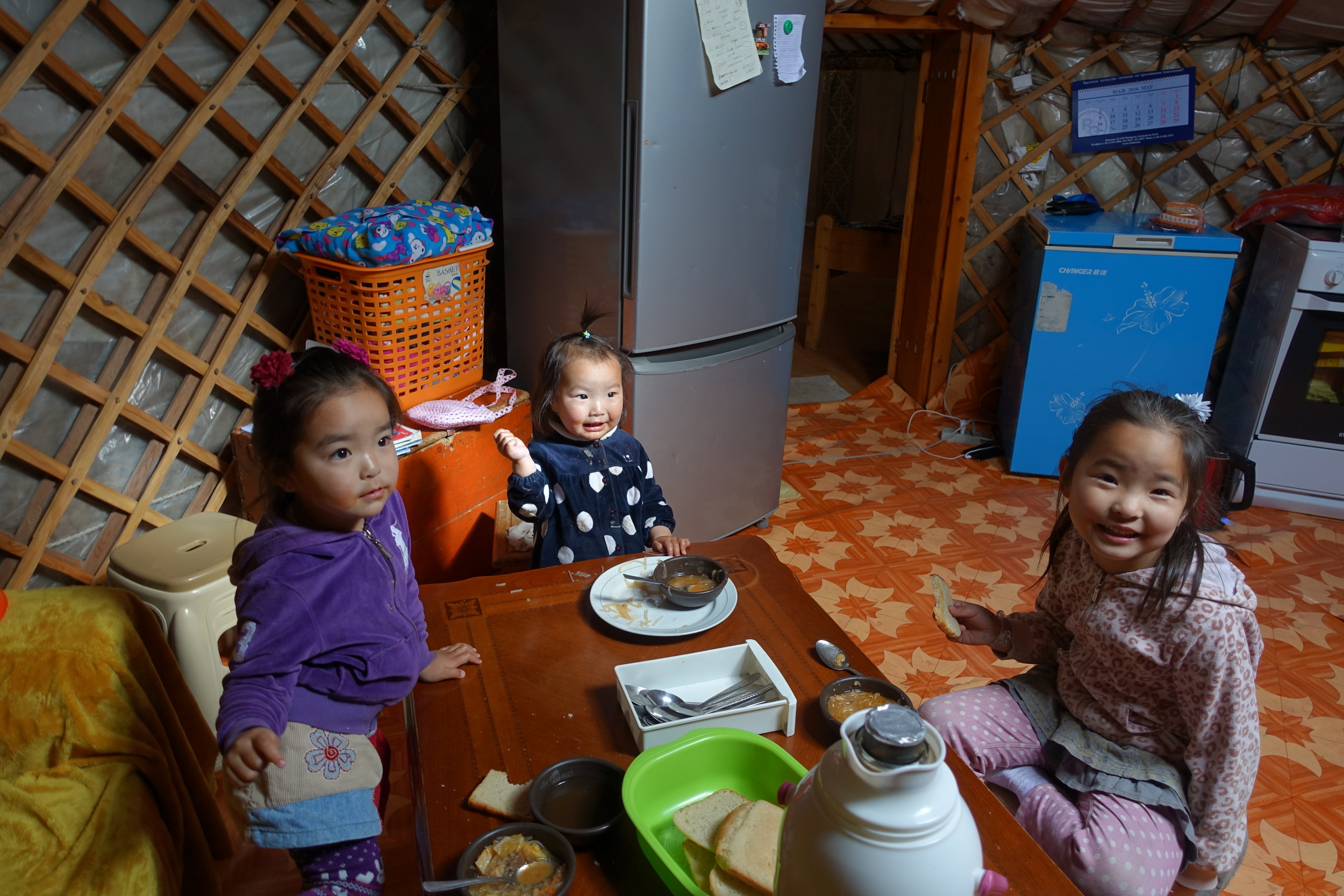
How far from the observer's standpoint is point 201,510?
2.06 m

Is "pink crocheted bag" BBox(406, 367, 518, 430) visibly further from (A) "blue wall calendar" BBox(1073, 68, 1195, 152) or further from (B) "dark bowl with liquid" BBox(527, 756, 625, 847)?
(A) "blue wall calendar" BBox(1073, 68, 1195, 152)

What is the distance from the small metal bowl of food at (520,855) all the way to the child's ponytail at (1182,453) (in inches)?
29.6

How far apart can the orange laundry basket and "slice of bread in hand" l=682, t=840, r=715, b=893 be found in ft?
4.26

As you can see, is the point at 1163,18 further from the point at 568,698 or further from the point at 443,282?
the point at 568,698

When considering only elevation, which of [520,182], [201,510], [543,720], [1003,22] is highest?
[1003,22]

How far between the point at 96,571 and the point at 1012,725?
73.2 inches

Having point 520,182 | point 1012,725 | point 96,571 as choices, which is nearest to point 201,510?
point 96,571

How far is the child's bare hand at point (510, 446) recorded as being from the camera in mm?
1386

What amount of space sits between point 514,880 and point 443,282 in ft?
4.86

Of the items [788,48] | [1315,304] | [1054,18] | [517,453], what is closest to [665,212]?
[788,48]

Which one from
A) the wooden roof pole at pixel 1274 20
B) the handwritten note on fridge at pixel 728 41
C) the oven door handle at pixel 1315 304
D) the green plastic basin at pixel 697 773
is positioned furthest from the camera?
the wooden roof pole at pixel 1274 20

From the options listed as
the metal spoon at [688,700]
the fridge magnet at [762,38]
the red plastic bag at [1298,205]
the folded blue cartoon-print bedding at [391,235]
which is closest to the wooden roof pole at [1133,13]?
the red plastic bag at [1298,205]

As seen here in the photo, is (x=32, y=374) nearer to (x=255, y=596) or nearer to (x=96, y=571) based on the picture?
(x=96, y=571)

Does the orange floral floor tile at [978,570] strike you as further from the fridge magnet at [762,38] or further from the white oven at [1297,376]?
the fridge magnet at [762,38]
